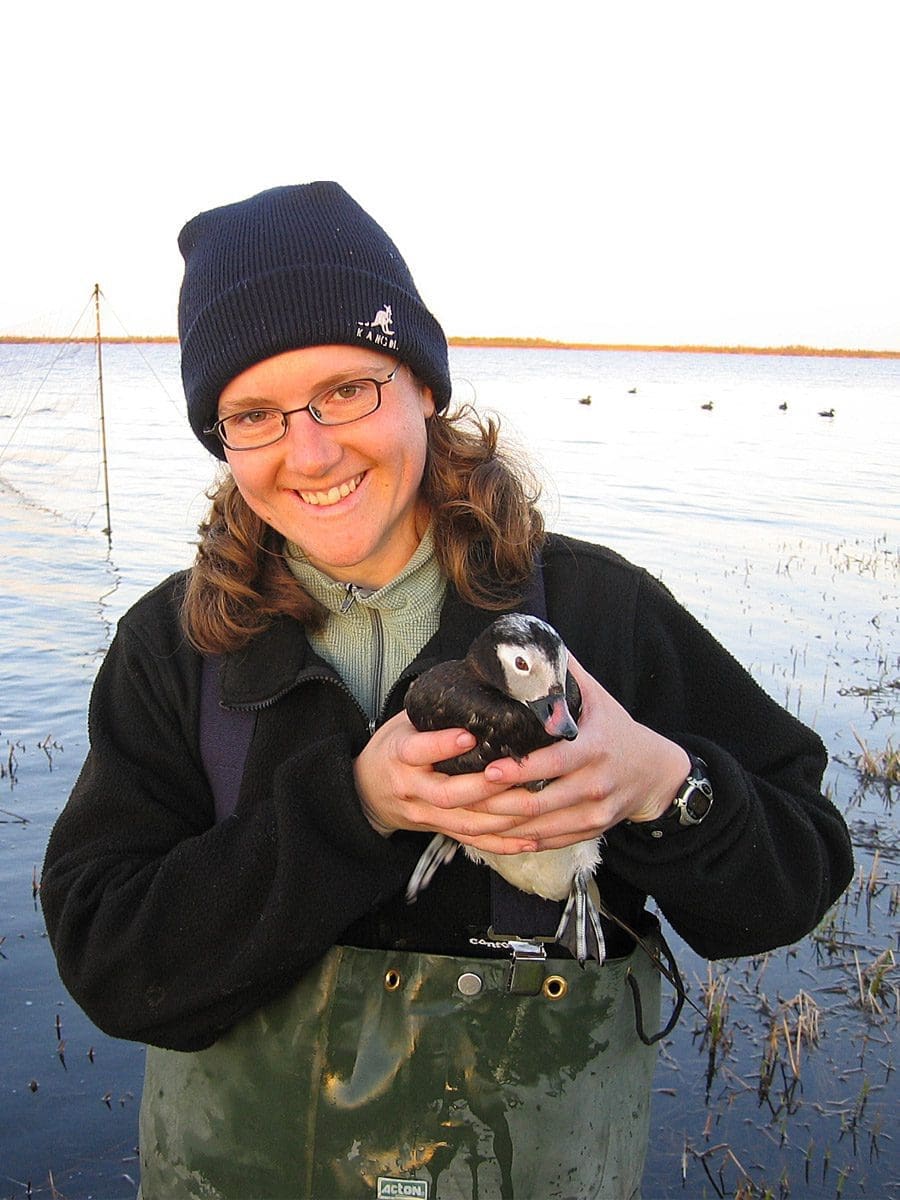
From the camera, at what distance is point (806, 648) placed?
10.7 metres

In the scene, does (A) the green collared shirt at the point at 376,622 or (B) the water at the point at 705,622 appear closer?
(A) the green collared shirt at the point at 376,622

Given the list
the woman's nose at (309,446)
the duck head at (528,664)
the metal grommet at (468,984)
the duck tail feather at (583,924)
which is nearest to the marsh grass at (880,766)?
the duck tail feather at (583,924)

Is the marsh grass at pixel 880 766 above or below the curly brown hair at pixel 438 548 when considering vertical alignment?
below

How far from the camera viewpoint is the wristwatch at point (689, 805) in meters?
2.41

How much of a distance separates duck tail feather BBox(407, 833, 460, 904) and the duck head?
371 millimetres

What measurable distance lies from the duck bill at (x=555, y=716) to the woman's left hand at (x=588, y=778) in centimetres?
3

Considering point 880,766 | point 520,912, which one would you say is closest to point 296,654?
point 520,912

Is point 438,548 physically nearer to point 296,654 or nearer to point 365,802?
point 296,654

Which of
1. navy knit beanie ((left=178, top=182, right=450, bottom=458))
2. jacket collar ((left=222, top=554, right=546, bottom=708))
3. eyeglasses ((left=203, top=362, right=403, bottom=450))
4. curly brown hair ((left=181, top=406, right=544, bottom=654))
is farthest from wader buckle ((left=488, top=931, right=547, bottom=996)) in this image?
navy knit beanie ((left=178, top=182, right=450, bottom=458))

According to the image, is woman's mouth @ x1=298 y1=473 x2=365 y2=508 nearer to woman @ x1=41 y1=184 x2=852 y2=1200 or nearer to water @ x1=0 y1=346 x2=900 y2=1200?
woman @ x1=41 y1=184 x2=852 y2=1200

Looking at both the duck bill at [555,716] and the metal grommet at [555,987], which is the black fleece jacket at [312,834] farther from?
the duck bill at [555,716]

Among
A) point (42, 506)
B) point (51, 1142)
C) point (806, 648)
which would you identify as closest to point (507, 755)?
point (51, 1142)

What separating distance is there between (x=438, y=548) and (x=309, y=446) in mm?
485

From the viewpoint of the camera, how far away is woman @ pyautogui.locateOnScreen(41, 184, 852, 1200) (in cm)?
234
